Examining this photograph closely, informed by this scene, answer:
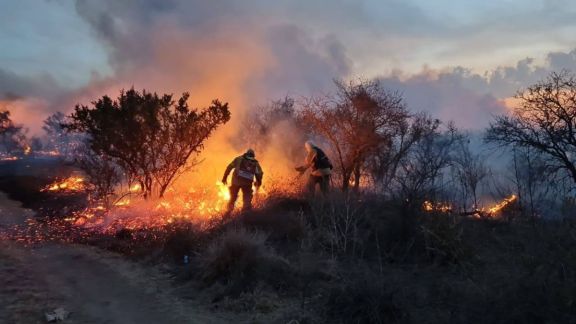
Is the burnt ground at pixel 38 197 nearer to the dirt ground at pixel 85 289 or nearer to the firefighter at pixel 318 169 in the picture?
the dirt ground at pixel 85 289

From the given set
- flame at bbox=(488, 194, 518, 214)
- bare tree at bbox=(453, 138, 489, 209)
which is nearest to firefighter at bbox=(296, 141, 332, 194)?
flame at bbox=(488, 194, 518, 214)

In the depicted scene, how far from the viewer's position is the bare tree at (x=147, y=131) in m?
14.0

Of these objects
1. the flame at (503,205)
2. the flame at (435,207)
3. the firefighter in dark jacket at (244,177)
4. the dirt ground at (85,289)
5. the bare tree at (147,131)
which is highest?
the bare tree at (147,131)

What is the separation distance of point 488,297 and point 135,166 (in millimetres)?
11586

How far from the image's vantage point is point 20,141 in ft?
297

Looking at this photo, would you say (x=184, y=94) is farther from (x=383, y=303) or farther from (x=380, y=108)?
(x=383, y=303)

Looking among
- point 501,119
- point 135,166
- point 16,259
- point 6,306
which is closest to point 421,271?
point 6,306

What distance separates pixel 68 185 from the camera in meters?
20.3

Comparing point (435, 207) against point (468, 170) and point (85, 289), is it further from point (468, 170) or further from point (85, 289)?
point (468, 170)

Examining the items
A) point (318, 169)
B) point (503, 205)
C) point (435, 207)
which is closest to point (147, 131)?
point (318, 169)

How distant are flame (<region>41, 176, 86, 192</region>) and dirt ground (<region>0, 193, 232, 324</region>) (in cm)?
906

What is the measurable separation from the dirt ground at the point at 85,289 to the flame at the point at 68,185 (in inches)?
357

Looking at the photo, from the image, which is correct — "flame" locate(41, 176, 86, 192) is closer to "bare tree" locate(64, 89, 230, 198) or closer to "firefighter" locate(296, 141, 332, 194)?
"bare tree" locate(64, 89, 230, 198)

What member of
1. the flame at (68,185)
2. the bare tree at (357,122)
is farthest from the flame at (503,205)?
the flame at (68,185)
